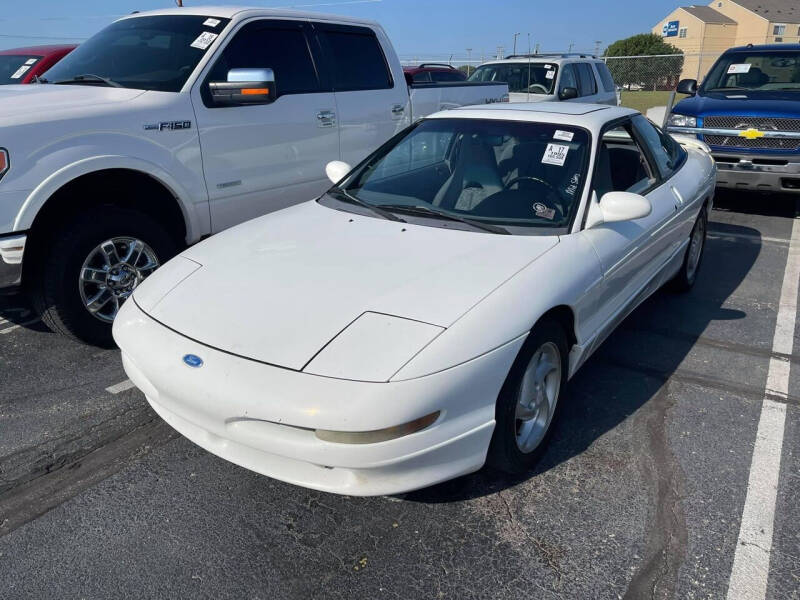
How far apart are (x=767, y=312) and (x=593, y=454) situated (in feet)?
8.57

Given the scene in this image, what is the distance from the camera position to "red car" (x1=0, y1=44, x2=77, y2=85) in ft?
25.4

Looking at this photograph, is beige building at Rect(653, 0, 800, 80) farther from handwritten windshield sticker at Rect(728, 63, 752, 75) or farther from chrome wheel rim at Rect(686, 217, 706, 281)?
chrome wheel rim at Rect(686, 217, 706, 281)

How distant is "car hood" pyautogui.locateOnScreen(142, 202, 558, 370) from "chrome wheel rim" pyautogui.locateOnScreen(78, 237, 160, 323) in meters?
1.03

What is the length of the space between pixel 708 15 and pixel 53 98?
224 ft

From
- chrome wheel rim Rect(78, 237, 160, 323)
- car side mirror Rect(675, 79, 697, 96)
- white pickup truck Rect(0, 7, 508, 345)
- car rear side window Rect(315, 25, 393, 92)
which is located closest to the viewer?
white pickup truck Rect(0, 7, 508, 345)

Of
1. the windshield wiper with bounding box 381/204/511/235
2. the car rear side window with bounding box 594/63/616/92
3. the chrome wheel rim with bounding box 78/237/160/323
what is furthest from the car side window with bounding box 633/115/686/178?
the car rear side window with bounding box 594/63/616/92

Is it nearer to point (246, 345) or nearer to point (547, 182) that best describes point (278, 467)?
point (246, 345)

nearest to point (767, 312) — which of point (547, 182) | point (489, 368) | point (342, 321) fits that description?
point (547, 182)

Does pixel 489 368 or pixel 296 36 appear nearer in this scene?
pixel 489 368

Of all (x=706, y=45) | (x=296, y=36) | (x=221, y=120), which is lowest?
(x=706, y=45)

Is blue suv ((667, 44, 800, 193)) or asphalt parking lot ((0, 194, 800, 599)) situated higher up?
blue suv ((667, 44, 800, 193))

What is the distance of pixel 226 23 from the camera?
4.71 m

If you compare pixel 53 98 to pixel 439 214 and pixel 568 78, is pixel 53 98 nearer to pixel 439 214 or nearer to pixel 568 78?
pixel 439 214

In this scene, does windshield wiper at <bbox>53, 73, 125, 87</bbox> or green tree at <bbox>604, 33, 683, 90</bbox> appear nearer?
windshield wiper at <bbox>53, 73, 125, 87</bbox>
